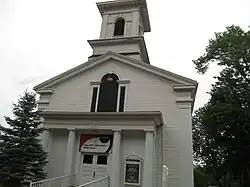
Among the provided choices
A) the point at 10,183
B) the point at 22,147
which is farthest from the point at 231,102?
the point at 10,183

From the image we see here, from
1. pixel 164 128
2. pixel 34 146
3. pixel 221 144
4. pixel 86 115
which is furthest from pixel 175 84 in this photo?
pixel 221 144

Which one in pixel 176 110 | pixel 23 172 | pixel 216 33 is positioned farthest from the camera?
pixel 216 33

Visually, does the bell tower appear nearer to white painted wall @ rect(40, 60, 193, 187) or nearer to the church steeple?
the church steeple

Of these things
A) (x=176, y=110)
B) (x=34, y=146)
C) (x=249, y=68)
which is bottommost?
(x=34, y=146)

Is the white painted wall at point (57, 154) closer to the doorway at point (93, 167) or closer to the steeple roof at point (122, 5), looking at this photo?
the doorway at point (93, 167)

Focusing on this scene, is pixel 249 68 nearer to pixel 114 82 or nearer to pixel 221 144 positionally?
pixel 221 144

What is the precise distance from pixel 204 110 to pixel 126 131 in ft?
40.3

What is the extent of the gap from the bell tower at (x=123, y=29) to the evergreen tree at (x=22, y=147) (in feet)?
29.8

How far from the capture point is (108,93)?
16.0 meters

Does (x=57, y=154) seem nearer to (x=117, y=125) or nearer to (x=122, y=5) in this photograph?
(x=117, y=125)

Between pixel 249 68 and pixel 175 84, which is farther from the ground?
pixel 249 68

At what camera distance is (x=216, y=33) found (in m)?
22.0

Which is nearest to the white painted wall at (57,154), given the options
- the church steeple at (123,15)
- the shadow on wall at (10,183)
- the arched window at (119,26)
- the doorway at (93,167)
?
the doorway at (93,167)

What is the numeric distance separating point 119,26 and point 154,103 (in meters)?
10.2
